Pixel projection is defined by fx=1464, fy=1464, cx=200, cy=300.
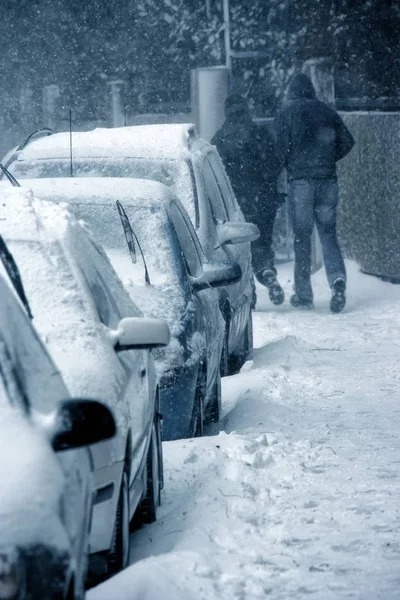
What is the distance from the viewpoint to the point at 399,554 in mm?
5473

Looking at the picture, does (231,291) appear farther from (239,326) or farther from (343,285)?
(343,285)

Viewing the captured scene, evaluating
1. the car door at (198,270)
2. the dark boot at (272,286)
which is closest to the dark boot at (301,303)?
the dark boot at (272,286)

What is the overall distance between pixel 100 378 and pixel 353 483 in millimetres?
2248

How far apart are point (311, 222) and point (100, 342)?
9.91 meters

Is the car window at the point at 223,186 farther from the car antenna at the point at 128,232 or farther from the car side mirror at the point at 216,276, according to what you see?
the car antenna at the point at 128,232

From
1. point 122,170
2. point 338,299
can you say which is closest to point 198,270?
point 122,170

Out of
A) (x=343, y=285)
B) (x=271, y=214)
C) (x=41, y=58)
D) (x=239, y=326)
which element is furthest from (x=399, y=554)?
(x=41, y=58)

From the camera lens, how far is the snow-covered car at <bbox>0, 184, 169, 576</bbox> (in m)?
4.68

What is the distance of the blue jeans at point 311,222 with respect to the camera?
14.6 m

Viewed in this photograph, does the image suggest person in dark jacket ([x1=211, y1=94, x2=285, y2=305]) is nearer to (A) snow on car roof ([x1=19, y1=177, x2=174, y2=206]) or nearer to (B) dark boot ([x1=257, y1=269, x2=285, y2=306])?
(B) dark boot ([x1=257, y1=269, x2=285, y2=306])

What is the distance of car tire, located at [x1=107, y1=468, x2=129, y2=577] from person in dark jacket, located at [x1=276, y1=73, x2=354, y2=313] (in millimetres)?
9457

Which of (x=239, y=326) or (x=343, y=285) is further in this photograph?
(x=343, y=285)

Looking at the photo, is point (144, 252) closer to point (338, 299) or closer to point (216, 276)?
point (216, 276)

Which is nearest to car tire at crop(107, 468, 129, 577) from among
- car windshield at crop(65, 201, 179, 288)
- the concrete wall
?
car windshield at crop(65, 201, 179, 288)
